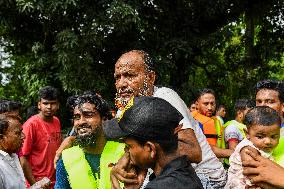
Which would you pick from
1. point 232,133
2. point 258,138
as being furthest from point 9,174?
point 232,133

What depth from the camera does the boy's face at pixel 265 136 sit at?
3432mm

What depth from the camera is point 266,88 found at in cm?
431

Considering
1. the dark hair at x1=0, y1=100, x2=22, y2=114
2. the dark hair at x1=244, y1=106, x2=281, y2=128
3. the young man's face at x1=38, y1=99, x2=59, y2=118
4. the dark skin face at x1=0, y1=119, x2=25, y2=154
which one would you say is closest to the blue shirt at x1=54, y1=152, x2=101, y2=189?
the dark skin face at x1=0, y1=119, x2=25, y2=154

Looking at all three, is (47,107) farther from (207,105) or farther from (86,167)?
(86,167)

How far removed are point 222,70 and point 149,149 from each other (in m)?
12.4

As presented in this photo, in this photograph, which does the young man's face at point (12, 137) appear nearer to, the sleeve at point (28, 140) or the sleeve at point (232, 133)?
the sleeve at point (28, 140)

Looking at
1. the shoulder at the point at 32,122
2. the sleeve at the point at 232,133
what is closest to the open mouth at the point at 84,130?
the shoulder at the point at 32,122

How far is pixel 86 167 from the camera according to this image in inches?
145

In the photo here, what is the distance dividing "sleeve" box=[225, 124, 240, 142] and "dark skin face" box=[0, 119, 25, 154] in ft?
10.9

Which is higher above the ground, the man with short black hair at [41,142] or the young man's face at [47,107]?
the young man's face at [47,107]

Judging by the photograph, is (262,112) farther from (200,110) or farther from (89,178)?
(200,110)

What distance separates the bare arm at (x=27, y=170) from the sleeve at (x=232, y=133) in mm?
2690

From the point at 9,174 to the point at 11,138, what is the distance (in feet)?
1.59

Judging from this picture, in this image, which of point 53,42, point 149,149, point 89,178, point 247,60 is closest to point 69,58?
point 53,42
